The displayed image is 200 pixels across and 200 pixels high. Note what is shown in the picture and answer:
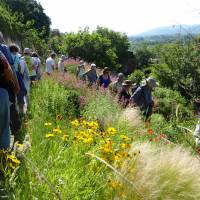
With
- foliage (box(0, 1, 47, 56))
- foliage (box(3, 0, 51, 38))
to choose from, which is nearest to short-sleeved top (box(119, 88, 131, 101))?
foliage (box(0, 1, 47, 56))

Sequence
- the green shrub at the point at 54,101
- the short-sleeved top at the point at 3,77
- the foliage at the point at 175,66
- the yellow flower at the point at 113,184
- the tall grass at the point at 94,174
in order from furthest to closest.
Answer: the foliage at the point at 175,66 < the green shrub at the point at 54,101 < the short-sleeved top at the point at 3,77 < the yellow flower at the point at 113,184 < the tall grass at the point at 94,174

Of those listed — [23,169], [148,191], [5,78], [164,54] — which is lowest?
[164,54]

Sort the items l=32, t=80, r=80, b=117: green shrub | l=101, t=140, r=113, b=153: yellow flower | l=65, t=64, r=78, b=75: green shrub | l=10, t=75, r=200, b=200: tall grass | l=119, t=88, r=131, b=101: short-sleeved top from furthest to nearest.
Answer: l=65, t=64, r=78, b=75: green shrub
l=119, t=88, r=131, b=101: short-sleeved top
l=32, t=80, r=80, b=117: green shrub
l=101, t=140, r=113, b=153: yellow flower
l=10, t=75, r=200, b=200: tall grass

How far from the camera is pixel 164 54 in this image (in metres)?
28.2

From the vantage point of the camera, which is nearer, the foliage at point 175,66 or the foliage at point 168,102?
the foliage at point 168,102

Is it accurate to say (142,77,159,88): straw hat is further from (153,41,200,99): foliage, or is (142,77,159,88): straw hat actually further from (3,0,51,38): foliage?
(3,0,51,38): foliage

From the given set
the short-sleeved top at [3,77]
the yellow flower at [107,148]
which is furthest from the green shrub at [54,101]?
the yellow flower at [107,148]

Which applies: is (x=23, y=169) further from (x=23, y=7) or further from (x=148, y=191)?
(x=23, y=7)

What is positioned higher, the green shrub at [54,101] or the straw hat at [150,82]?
the straw hat at [150,82]

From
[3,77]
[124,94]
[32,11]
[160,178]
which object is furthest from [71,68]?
[32,11]

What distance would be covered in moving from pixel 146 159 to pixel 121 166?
1.47ft

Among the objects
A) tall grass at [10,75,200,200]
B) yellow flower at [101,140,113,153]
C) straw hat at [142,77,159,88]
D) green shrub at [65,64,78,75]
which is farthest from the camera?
green shrub at [65,64,78,75]

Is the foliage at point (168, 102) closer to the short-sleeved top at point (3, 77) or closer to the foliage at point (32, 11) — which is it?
the short-sleeved top at point (3, 77)

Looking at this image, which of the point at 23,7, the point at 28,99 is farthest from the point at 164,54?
the point at 23,7
